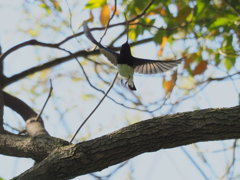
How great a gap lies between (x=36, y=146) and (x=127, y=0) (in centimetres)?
179

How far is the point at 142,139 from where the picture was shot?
238cm

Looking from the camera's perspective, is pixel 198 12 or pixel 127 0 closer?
pixel 198 12

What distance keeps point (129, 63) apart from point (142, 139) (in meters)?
1.06

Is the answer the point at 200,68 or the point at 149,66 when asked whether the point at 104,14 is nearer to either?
the point at 149,66

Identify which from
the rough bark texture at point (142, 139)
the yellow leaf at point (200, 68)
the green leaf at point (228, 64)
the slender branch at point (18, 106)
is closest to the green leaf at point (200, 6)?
the yellow leaf at point (200, 68)

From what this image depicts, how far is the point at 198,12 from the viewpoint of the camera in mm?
3689

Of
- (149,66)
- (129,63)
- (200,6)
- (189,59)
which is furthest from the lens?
(189,59)

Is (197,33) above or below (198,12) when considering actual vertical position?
above

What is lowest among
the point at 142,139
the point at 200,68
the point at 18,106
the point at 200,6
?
the point at 142,139

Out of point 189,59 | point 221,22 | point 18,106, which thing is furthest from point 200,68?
point 18,106

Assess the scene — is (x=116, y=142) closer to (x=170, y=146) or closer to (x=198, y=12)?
(x=170, y=146)

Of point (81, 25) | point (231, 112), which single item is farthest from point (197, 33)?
point (231, 112)

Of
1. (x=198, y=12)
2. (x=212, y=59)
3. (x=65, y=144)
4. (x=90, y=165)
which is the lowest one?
(x=90, y=165)

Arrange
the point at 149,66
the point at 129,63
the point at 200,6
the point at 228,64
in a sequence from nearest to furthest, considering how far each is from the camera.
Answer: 1. the point at 129,63
2. the point at 149,66
3. the point at 200,6
4. the point at 228,64
